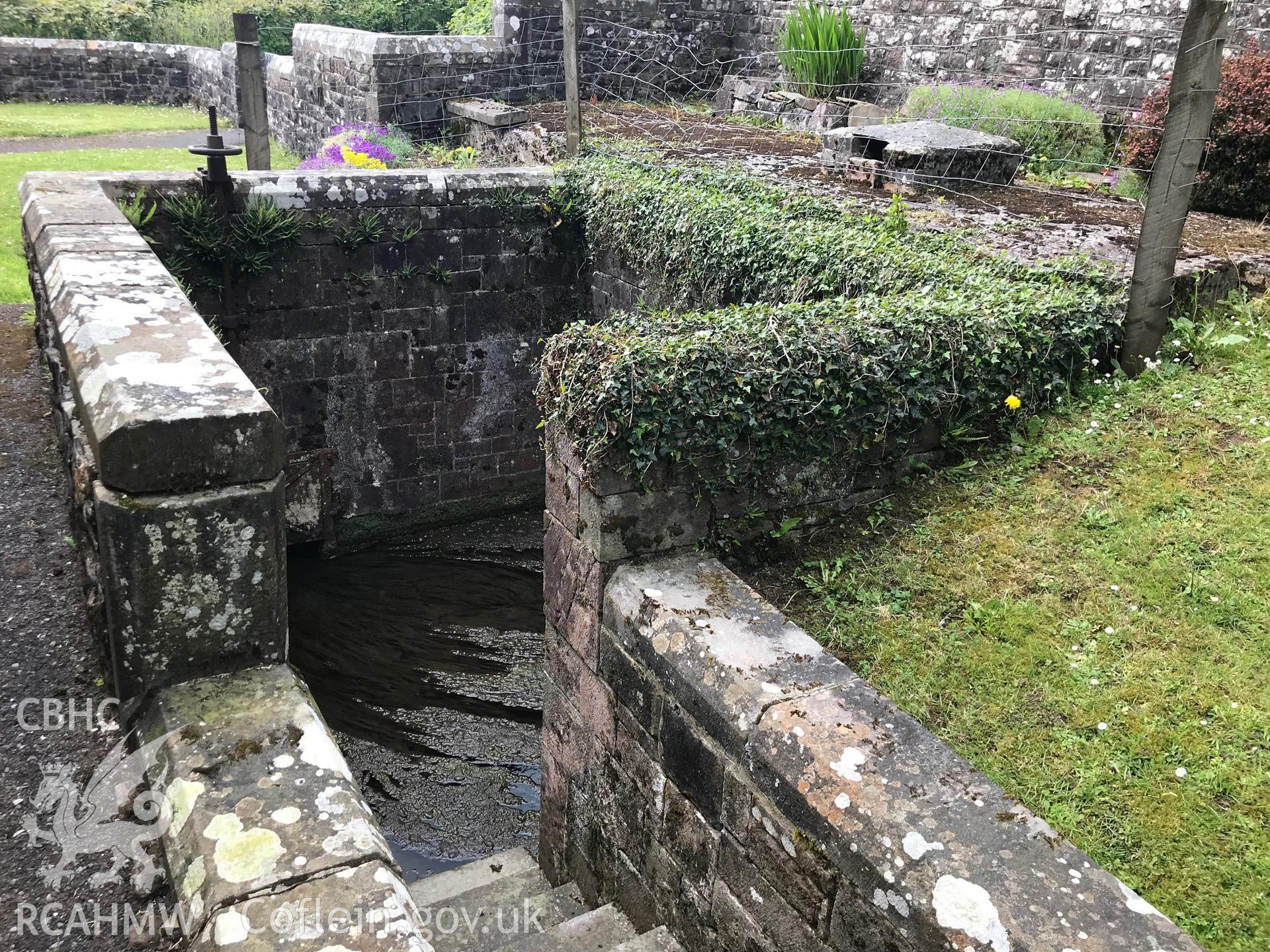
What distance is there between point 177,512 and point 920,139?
21.6ft

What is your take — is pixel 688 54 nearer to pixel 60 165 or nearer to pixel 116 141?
pixel 60 165

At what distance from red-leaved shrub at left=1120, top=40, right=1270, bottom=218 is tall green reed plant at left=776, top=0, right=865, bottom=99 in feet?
17.5

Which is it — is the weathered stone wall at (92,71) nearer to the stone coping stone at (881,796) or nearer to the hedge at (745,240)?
the hedge at (745,240)

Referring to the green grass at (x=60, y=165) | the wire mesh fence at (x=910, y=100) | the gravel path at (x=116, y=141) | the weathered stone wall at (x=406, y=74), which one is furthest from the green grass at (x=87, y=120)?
the wire mesh fence at (x=910, y=100)

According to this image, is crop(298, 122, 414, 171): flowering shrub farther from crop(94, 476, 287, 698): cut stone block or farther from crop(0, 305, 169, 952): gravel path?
crop(94, 476, 287, 698): cut stone block

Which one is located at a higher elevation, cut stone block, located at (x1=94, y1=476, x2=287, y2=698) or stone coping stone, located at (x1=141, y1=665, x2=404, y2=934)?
cut stone block, located at (x1=94, y1=476, x2=287, y2=698)

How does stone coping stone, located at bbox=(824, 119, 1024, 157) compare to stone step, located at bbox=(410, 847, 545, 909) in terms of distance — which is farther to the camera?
stone coping stone, located at bbox=(824, 119, 1024, 157)

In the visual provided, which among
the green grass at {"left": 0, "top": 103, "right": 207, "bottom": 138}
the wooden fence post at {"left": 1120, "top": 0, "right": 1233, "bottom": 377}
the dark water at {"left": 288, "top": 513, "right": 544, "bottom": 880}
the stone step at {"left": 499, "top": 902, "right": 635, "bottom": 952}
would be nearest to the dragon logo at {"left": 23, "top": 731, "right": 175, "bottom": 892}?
the stone step at {"left": 499, "top": 902, "right": 635, "bottom": 952}

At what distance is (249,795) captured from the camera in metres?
1.91

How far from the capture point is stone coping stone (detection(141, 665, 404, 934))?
177cm

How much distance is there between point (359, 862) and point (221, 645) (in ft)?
2.30

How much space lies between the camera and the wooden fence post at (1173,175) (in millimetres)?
3934

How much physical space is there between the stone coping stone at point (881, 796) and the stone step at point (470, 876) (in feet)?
6.13

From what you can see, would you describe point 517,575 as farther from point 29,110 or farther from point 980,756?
point 29,110
